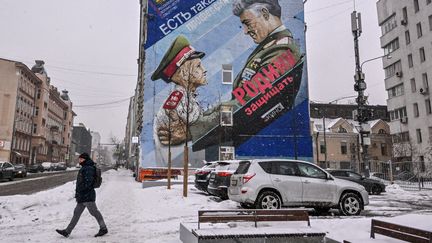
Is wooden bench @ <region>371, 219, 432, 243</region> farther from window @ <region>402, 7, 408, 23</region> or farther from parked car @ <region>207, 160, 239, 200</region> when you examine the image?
window @ <region>402, 7, 408, 23</region>

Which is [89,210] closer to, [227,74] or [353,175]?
[353,175]

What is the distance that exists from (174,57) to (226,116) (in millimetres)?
6876

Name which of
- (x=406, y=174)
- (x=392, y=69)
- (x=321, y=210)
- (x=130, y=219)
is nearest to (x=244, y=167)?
(x=321, y=210)

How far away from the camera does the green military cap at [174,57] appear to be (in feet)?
102

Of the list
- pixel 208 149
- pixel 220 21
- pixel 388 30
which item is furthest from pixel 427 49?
pixel 208 149

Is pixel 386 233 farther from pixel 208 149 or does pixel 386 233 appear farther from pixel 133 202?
pixel 208 149

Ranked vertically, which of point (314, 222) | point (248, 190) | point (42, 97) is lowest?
point (314, 222)

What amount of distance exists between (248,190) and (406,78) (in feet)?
138

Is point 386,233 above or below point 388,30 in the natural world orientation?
below

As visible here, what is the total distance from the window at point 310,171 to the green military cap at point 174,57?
69.3 ft

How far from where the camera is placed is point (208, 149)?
102ft

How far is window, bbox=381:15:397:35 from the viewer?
48.3m

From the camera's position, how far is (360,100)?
20391 mm

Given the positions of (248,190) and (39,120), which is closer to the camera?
(248,190)
